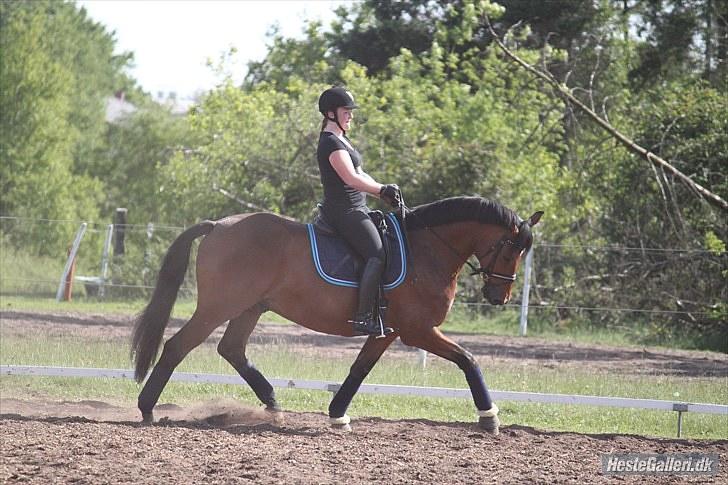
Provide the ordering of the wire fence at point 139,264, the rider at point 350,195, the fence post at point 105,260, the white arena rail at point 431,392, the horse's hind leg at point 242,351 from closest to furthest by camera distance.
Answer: the rider at point 350,195 → the horse's hind leg at point 242,351 → the white arena rail at point 431,392 → the wire fence at point 139,264 → the fence post at point 105,260

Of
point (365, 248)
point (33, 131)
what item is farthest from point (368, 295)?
point (33, 131)

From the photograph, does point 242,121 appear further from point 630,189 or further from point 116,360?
point 116,360

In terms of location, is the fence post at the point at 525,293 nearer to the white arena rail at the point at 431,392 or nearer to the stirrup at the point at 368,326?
the white arena rail at the point at 431,392

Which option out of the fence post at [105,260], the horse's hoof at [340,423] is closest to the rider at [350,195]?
the horse's hoof at [340,423]

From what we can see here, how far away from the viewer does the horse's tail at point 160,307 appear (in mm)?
8117

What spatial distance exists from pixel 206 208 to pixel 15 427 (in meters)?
15.1

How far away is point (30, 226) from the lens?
2070cm

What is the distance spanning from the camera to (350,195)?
7.93m

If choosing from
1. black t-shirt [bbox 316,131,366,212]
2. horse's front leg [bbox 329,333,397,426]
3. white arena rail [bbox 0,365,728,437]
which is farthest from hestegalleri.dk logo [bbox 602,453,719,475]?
black t-shirt [bbox 316,131,366,212]

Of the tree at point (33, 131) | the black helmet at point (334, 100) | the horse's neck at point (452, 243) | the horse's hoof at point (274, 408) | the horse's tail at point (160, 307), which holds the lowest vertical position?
the horse's hoof at point (274, 408)

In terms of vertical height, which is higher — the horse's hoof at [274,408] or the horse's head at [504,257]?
the horse's head at [504,257]

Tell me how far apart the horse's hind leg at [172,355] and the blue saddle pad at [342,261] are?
0.92 m

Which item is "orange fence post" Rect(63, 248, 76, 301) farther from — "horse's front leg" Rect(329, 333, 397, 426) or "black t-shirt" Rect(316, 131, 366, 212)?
"black t-shirt" Rect(316, 131, 366, 212)

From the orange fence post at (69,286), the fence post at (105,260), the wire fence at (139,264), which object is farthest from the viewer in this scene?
the orange fence post at (69,286)
